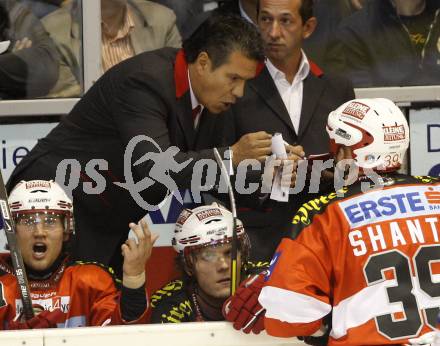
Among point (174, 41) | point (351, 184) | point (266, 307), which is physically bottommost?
point (266, 307)

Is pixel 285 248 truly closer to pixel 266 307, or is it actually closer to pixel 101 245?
pixel 266 307

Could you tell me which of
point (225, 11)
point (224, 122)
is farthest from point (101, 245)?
point (225, 11)

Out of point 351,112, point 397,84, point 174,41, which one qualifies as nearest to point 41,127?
point 174,41

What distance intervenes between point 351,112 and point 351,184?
0.29m

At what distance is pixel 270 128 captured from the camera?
Result: 21.4 ft

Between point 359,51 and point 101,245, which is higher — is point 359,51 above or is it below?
above

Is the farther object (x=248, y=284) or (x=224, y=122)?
(x=224, y=122)

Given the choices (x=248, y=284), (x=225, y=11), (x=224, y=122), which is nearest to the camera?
(x=248, y=284)

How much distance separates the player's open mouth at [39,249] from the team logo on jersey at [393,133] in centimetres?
164

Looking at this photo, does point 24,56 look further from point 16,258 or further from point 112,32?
point 16,258

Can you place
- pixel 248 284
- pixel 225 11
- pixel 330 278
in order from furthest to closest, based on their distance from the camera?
pixel 225 11 → pixel 248 284 → pixel 330 278

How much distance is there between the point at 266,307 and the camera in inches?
203

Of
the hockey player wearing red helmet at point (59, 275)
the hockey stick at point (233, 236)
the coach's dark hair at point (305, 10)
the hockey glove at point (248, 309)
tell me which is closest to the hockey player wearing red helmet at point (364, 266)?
the hockey glove at point (248, 309)

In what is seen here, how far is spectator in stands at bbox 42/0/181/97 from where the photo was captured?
7.13 m
